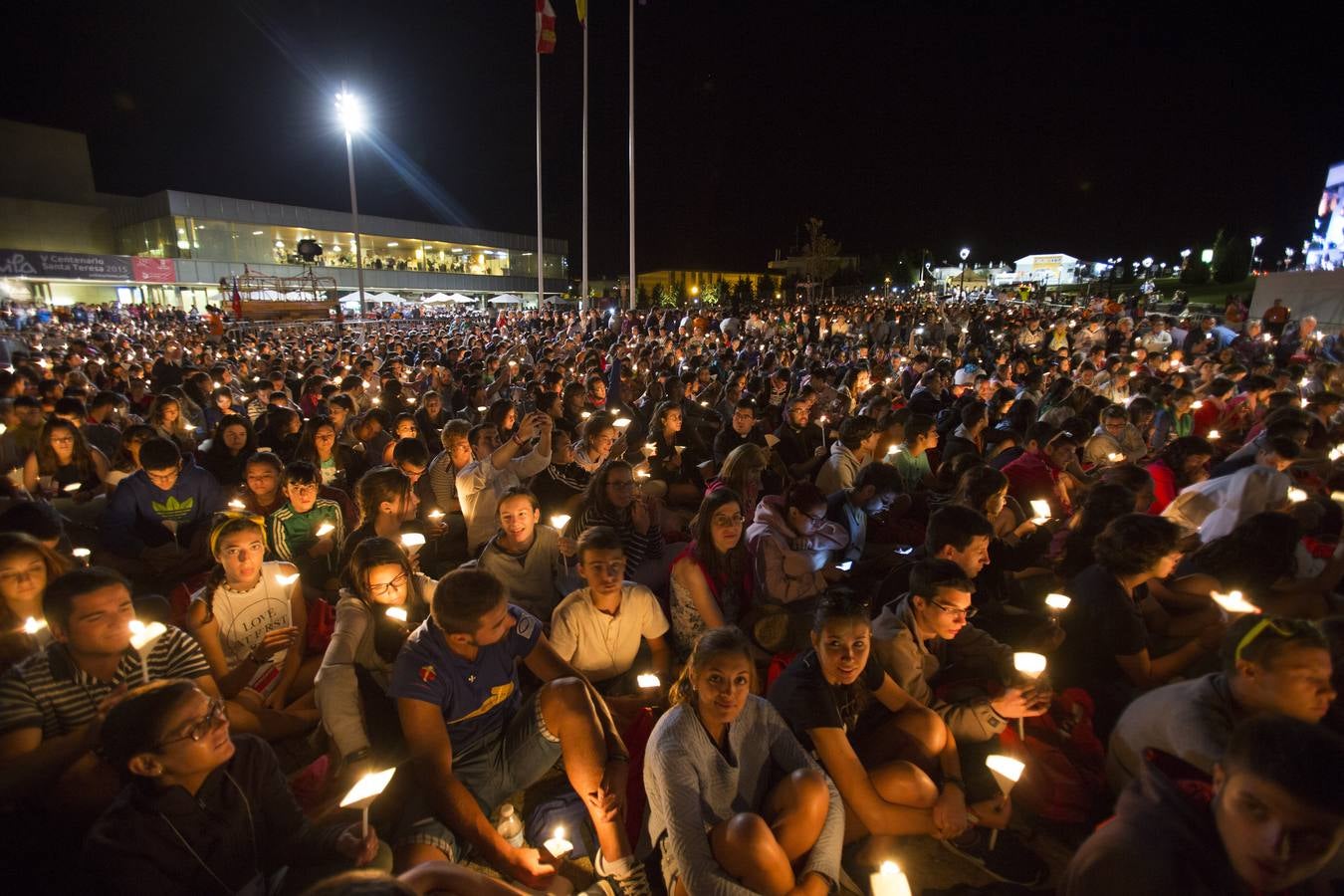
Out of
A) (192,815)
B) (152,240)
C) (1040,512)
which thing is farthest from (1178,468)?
(152,240)

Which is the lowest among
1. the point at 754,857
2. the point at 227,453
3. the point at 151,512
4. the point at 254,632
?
the point at 754,857

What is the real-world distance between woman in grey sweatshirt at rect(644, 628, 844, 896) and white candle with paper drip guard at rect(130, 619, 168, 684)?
217cm

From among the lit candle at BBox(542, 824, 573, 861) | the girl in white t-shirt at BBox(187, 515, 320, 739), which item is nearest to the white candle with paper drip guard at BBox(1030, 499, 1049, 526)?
the lit candle at BBox(542, 824, 573, 861)

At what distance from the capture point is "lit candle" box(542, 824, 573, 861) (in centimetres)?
264

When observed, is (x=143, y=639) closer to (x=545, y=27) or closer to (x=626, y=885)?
(x=626, y=885)

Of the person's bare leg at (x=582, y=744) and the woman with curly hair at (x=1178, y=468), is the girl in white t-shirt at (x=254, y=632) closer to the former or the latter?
the person's bare leg at (x=582, y=744)

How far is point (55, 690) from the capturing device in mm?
2508

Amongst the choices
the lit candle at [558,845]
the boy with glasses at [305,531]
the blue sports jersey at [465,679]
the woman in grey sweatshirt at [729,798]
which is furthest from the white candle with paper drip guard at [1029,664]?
the boy with glasses at [305,531]

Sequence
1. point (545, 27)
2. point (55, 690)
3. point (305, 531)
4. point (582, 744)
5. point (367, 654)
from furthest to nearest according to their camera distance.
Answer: point (545, 27), point (305, 531), point (367, 654), point (582, 744), point (55, 690)

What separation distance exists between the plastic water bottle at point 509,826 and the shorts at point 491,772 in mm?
65

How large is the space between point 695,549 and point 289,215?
5233 cm

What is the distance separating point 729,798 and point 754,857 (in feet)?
0.94

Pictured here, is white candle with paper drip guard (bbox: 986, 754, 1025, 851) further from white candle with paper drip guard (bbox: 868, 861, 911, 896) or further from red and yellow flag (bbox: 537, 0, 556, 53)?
red and yellow flag (bbox: 537, 0, 556, 53)

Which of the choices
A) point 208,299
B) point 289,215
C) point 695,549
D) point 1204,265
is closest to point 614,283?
point 289,215
